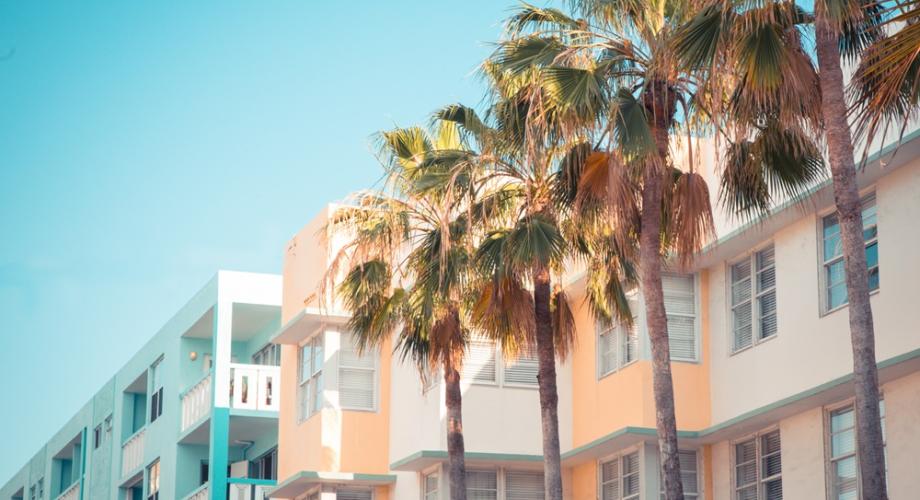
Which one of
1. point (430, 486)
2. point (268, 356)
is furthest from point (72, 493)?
point (430, 486)

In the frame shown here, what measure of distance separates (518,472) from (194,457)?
622 inches

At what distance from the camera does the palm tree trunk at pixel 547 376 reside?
22391 millimetres

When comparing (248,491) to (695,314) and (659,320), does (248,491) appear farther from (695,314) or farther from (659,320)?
(659,320)

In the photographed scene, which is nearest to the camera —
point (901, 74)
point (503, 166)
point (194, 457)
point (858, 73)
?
point (901, 74)

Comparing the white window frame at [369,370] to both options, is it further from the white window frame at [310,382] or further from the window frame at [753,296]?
the window frame at [753,296]

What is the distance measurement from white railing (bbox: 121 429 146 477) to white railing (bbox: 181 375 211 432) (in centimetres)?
527

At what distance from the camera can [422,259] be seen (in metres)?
24.3

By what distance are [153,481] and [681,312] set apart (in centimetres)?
2381

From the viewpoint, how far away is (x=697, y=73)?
1970 cm

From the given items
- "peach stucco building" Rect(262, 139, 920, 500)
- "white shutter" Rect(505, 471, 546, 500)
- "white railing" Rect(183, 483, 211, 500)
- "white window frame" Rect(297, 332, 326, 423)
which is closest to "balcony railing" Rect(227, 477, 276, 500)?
"white railing" Rect(183, 483, 211, 500)

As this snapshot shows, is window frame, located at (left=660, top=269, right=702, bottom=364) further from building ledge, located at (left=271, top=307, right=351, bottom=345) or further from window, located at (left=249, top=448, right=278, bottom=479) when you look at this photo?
window, located at (left=249, top=448, right=278, bottom=479)

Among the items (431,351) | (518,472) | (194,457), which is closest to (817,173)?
(431,351)

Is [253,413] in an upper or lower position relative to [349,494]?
upper

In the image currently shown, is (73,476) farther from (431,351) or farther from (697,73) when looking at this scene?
(697,73)
